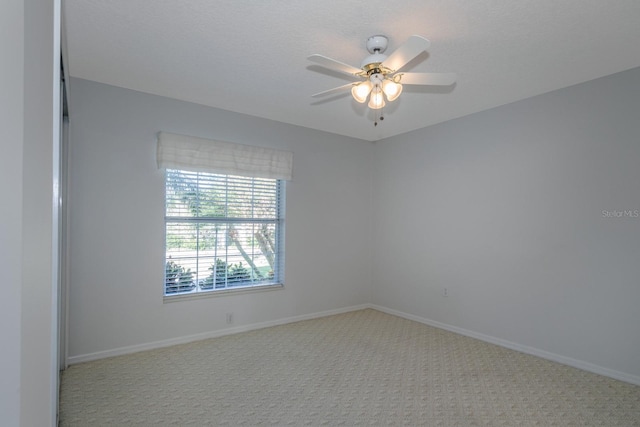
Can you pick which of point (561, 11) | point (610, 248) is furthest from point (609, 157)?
point (561, 11)

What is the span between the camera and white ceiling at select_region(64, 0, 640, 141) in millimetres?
2156

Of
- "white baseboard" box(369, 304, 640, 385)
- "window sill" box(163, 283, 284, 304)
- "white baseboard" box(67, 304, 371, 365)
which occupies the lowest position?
"white baseboard" box(67, 304, 371, 365)

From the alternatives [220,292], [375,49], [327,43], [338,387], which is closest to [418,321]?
[338,387]

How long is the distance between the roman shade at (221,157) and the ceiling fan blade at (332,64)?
2058 millimetres

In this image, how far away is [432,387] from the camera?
9.34ft

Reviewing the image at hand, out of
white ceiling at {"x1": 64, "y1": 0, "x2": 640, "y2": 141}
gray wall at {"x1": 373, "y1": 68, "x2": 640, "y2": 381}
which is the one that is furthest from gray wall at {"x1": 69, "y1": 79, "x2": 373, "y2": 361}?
gray wall at {"x1": 373, "y1": 68, "x2": 640, "y2": 381}

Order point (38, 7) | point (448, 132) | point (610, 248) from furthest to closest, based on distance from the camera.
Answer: point (448, 132) < point (610, 248) < point (38, 7)

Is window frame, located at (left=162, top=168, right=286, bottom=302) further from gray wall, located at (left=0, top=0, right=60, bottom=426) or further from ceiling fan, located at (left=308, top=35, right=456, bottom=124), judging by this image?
gray wall, located at (left=0, top=0, right=60, bottom=426)

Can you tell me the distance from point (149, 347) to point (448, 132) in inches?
159

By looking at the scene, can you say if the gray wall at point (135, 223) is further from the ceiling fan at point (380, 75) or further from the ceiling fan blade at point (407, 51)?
the ceiling fan blade at point (407, 51)

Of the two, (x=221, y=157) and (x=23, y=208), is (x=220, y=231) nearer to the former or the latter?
(x=221, y=157)

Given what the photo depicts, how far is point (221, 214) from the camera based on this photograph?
13.3ft

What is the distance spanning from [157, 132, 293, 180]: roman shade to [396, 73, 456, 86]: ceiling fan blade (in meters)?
2.20

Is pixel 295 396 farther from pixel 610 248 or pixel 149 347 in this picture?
pixel 610 248
